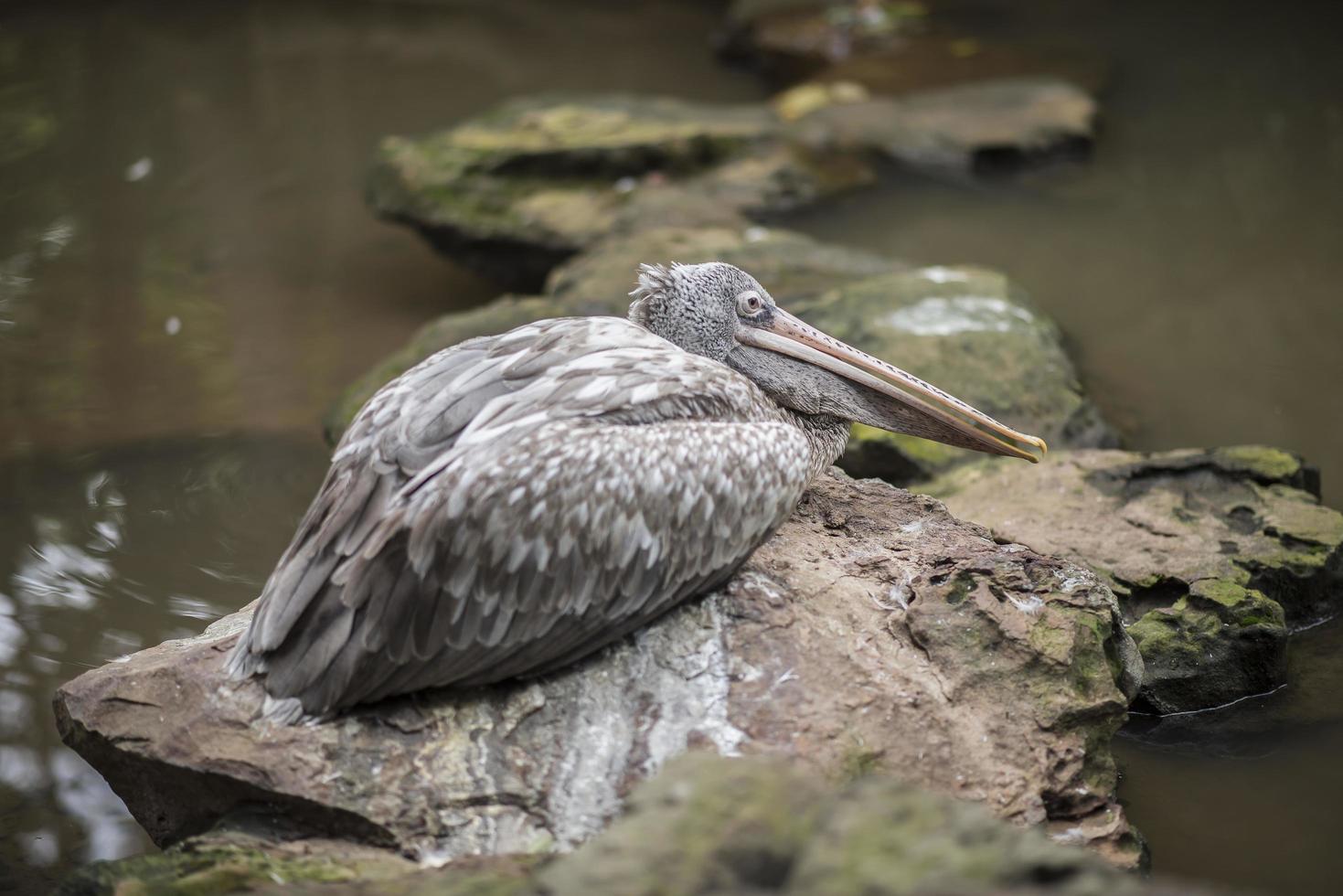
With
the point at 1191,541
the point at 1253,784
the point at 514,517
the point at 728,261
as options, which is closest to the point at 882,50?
the point at 728,261

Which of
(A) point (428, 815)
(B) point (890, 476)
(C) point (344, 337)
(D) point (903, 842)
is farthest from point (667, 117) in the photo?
(D) point (903, 842)

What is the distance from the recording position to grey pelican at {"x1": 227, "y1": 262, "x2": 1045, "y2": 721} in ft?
12.4

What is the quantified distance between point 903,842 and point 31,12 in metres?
14.9

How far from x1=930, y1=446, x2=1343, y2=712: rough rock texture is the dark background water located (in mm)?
215

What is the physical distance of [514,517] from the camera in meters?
3.79

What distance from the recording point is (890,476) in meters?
6.45

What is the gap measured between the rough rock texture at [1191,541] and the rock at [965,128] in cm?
469

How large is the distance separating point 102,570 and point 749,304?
11.7 ft

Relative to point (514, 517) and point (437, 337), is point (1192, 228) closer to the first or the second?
point (437, 337)

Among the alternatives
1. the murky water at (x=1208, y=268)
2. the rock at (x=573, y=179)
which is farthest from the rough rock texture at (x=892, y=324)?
the rock at (x=573, y=179)

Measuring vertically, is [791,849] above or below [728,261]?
below

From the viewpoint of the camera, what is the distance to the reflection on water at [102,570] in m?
5.07

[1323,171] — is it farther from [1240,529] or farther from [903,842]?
[903,842]

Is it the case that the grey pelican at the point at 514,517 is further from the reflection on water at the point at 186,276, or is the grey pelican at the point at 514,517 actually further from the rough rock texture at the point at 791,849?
the reflection on water at the point at 186,276
